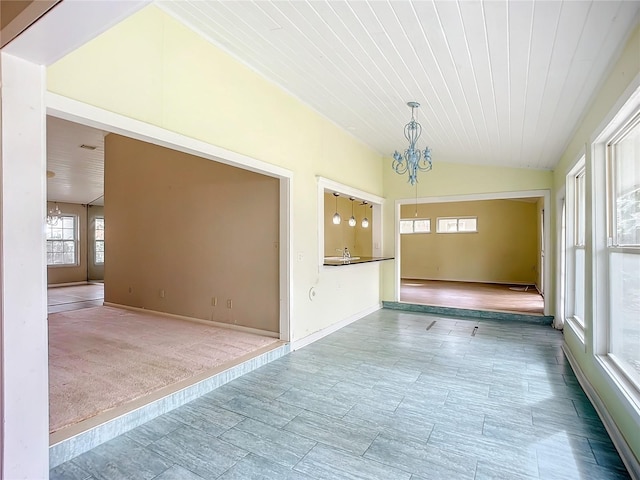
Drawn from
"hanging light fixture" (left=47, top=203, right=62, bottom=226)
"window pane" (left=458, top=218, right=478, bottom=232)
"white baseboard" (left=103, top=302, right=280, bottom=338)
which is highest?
"hanging light fixture" (left=47, top=203, right=62, bottom=226)

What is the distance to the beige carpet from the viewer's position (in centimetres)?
275

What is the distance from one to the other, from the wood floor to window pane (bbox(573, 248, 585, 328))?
76.1 inches

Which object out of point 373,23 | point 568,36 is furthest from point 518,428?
point 373,23

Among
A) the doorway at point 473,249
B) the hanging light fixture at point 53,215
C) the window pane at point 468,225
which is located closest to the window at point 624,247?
the doorway at point 473,249

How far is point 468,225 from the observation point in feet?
36.1

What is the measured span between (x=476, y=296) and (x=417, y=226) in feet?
13.7

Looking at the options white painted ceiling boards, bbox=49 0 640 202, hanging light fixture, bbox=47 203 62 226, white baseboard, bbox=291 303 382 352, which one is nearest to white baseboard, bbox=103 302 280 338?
white baseboard, bbox=291 303 382 352

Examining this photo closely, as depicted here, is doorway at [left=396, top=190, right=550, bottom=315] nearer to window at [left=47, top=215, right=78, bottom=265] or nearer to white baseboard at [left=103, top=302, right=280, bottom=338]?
white baseboard at [left=103, top=302, right=280, bottom=338]

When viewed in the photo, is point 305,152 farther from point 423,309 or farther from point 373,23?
point 423,309

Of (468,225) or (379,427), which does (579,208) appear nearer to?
(379,427)

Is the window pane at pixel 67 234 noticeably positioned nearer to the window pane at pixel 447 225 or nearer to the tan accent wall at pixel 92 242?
the tan accent wall at pixel 92 242

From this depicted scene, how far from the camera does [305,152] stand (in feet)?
15.0

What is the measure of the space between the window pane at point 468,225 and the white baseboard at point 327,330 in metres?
5.81

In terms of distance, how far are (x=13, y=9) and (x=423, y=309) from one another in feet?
21.7
